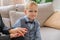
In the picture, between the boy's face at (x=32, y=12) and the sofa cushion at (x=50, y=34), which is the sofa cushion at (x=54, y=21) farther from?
the boy's face at (x=32, y=12)

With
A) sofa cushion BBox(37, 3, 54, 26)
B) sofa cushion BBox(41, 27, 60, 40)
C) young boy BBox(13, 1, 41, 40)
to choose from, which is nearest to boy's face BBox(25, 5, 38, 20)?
young boy BBox(13, 1, 41, 40)

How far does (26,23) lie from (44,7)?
1.02 m

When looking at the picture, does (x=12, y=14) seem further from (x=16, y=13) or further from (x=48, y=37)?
(x=48, y=37)

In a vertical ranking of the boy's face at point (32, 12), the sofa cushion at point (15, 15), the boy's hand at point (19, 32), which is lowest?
the sofa cushion at point (15, 15)

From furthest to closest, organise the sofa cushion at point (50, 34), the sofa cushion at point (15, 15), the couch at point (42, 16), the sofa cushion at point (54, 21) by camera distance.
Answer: the sofa cushion at point (54, 21) → the sofa cushion at point (15, 15) → the couch at point (42, 16) → the sofa cushion at point (50, 34)

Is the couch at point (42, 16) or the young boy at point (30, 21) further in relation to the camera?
the couch at point (42, 16)

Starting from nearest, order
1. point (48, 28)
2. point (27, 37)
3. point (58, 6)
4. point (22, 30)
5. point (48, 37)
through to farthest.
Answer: point (22, 30) → point (27, 37) → point (48, 37) → point (48, 28) → point (58, 6)

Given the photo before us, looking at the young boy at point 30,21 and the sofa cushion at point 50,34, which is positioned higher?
the young boy at point 30,21

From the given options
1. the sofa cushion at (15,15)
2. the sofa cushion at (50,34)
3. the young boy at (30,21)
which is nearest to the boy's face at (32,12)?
the young boy at (30,21)

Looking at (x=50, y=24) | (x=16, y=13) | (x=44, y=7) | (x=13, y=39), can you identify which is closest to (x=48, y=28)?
(x=50, y=24)

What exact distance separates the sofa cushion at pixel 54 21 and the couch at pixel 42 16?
3 centimetres

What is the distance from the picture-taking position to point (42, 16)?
9.25 feet

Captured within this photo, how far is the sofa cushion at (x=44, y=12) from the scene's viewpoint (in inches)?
110

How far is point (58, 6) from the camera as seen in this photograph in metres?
3.74
